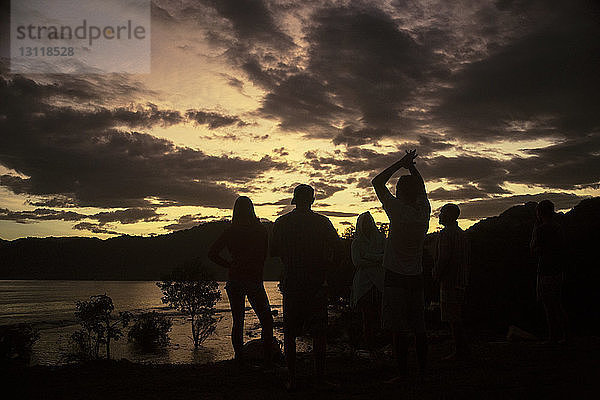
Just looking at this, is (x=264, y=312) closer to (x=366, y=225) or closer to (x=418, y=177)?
(x=366, y=225)

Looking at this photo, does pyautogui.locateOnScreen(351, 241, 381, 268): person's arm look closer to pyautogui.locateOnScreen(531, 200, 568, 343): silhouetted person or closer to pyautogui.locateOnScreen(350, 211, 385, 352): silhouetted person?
Result: pyautogui.locateOnScreen(350, 211, 385, 352): silhouetted person

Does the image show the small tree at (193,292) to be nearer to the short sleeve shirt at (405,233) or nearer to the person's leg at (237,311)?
the person's leg at (237,311)

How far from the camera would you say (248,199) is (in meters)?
6.41

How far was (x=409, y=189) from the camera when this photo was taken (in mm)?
4957

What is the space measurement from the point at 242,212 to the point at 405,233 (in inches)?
96.2

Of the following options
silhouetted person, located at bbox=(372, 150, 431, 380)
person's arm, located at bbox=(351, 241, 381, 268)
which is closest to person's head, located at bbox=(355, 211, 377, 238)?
person's arm, located at bbox=(351, 241, 381, 268)

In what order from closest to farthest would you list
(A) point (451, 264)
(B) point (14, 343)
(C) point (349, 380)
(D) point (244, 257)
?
(C) point (349, 380) → (D) point (244, 257) → (A) point (451, 264) → (B) point (14, 343)

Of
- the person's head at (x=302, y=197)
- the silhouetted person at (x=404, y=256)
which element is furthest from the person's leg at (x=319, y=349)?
the person's head at (x=302, y=197)

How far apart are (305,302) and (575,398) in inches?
106

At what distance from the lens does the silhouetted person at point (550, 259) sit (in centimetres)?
723

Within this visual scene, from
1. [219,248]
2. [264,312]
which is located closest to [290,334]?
[264,312]

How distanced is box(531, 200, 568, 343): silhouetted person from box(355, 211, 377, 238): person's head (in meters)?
2.66

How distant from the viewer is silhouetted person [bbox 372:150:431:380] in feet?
15.9

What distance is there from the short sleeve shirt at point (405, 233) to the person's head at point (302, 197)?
842 millimetres
